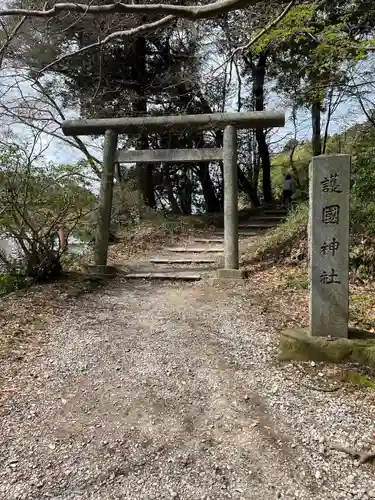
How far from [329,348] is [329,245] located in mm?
882

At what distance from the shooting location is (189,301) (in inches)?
199

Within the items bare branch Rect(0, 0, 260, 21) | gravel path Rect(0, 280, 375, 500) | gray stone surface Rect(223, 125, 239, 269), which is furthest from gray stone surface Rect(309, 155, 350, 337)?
gray stone surface Rect(223, 125, 239, 269)

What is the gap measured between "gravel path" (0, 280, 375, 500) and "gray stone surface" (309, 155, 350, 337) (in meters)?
0.58

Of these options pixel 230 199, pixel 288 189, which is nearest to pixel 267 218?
pixel 288 189

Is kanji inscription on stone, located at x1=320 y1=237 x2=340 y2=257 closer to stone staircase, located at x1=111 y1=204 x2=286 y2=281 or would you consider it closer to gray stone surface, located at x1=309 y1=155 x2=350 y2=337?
gray stone surface, located at x1=309 y1=155 x2=350 y2=337

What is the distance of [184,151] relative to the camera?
6.35 metres

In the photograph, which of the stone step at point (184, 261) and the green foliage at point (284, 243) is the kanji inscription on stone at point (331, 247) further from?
the stone step at point (184, 261)

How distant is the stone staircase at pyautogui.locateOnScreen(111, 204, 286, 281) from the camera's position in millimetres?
6316

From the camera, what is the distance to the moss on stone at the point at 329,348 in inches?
119

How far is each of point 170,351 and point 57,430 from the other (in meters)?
1.33

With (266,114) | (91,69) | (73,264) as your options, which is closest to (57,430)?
(73,264)

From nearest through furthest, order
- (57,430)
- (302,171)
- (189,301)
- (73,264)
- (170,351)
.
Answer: (57,430) → (170,351) → (189,301) → (73,264) → (302,171)

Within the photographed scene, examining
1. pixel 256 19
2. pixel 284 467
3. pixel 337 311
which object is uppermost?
pixel 256 19

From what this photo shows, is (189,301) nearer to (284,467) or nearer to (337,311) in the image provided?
(337,311)
